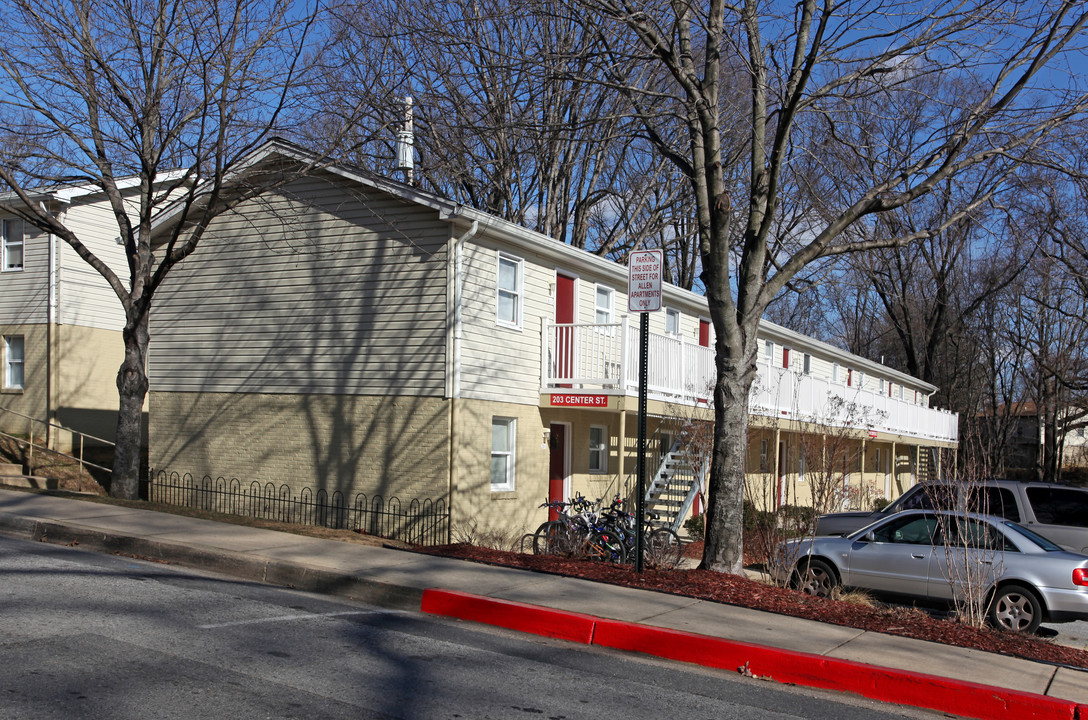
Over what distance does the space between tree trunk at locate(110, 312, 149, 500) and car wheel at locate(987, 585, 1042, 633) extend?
45.4ft

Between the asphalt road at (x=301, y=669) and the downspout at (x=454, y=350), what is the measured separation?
7.18 metres

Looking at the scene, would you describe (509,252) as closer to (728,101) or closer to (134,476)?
(728,101)

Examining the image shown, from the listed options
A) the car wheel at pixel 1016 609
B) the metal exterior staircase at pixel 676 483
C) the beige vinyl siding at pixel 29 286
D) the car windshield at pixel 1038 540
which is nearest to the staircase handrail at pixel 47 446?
the beige vinyl siding at pixel 29 286

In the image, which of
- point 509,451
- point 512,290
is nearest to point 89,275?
point 512,290

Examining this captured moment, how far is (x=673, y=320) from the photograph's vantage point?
23.6m

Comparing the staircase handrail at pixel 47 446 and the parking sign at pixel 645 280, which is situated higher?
the parking sign at pixel 645 280

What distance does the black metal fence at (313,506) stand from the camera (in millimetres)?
16109

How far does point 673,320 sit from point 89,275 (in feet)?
49.7

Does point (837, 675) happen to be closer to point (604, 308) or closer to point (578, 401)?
point (578, 401)

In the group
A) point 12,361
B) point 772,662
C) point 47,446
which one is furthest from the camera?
point 12,361

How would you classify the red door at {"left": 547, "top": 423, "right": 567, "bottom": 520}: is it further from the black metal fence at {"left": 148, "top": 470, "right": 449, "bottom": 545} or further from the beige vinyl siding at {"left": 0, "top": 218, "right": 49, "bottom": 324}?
the beige vinyl siding at {"left": 0, "top": 218, "right": 49, "bottom": 324}

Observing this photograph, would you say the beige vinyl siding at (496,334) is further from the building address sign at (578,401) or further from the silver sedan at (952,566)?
the silver sedan at (952,566)

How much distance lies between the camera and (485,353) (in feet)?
54.6

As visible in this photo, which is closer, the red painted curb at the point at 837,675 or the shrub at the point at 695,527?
the red painted curb at the point at 837,675
